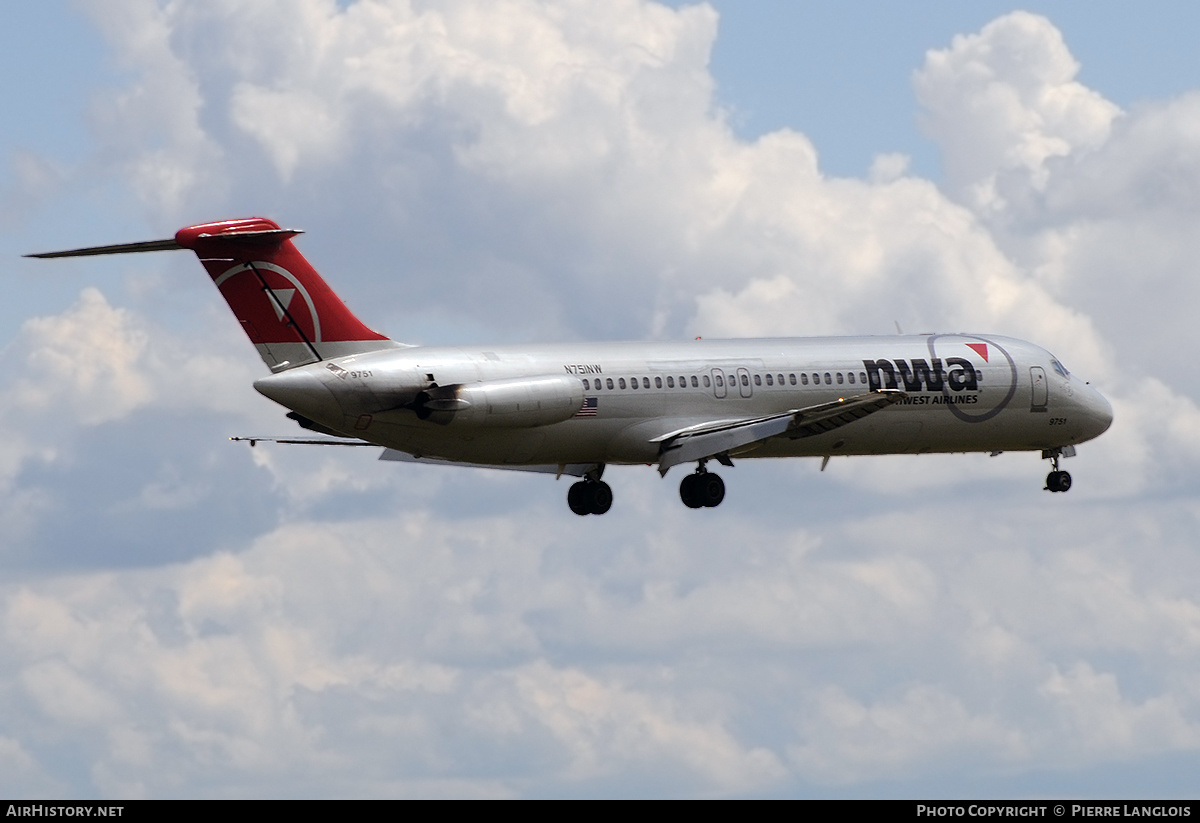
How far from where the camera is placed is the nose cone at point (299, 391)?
50.5 m

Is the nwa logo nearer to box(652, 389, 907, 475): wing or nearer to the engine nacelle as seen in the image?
→ box(652, 389, 907, 475): wing

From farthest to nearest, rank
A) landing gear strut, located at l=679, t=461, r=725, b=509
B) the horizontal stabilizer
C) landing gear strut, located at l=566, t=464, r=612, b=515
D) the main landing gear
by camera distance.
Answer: the main landing gear
landing gear strut, located at l=566, t=464, r=612, b=515
landing gear strut, located at l=679, t=461, r=725, b=509
the horizontal stabilizer

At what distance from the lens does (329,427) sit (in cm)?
5188

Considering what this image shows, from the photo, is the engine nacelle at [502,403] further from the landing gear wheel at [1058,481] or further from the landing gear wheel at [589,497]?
the landing gear wheel at [1058,481]

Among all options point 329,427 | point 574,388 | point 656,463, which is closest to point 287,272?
point 329,427

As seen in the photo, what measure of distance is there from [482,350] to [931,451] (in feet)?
49.6

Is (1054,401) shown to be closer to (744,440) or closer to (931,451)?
(931,451)

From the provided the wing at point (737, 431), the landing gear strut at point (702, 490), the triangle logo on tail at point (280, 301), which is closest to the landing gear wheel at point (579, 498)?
the landing gear strut at point (702, 490)

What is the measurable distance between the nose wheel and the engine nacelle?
601 centimetres

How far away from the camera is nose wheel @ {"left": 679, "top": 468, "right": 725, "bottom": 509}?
192ft

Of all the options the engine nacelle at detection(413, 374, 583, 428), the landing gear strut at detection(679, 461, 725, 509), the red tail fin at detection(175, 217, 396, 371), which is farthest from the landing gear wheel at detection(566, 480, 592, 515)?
the red tail fin at detection(175, 217, 396, 371)
